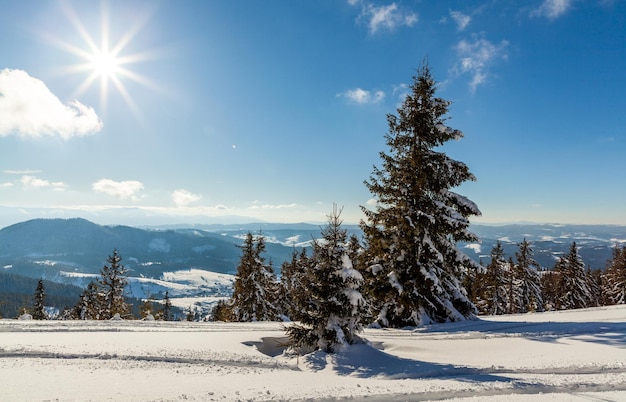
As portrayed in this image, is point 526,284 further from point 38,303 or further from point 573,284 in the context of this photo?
point 38,303

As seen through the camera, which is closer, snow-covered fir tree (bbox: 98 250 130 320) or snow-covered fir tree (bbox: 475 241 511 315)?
snow-covered fir tree (bbox: 98 250 130 320)

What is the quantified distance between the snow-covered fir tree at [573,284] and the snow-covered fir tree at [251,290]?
38.6 meters

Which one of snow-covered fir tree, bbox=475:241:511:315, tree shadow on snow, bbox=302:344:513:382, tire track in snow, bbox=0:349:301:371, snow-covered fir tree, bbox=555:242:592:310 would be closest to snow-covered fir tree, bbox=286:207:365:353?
tree shadow on snow, bbox=302:344:513:382

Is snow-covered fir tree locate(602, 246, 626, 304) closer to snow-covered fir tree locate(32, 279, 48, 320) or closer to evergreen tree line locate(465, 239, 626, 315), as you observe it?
evergreen tree line locate(465, 239, 626, 315)

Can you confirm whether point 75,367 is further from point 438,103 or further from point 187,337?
point 438,103

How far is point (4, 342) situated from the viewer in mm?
10633

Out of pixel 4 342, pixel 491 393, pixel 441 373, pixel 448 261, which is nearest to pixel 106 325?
pixel 4 342

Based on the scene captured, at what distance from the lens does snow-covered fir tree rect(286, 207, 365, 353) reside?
12016 mm

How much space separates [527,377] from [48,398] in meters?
10.8

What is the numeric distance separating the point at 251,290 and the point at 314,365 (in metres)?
25.2

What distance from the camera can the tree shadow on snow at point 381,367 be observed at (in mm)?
9148

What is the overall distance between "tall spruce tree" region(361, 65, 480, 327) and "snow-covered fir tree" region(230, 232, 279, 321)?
19179mm

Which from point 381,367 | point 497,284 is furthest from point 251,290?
point 497,284

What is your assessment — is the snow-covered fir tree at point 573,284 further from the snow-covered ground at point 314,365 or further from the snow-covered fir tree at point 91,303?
the snow-covered fir tree at point 91,303
